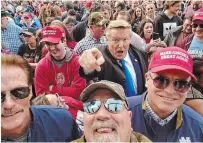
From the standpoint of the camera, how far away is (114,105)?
5.89ft

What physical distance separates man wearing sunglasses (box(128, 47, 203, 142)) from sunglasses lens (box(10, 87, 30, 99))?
0.63 meters

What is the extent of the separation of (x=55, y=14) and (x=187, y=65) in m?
5.84

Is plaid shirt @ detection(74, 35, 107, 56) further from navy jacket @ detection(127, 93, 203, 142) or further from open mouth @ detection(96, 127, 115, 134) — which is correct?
open mouth @ detection(96, 127, 115, 134)

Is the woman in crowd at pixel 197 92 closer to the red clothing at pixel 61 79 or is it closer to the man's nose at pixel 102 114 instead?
the man's nose at pixel 102 114

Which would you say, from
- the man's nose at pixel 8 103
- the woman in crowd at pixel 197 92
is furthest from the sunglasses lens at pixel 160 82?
the man's nose at pixel 8 103

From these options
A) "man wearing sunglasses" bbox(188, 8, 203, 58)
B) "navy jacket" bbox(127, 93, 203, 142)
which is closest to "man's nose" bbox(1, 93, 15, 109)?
"navy jacket" bbox(127, 93, 203, 142)

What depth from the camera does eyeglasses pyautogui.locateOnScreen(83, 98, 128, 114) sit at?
5.85 feet

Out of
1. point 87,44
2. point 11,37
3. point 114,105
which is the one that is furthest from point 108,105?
point 11,37

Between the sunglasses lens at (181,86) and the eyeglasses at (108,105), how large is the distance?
1.36 ft

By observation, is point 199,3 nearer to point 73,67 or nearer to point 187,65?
point 73,67

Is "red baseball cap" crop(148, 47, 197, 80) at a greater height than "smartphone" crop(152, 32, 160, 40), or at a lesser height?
lesser

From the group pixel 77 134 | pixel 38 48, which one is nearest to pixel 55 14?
pixel 38 48

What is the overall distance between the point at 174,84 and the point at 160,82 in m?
0.08

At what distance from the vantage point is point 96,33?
173 inches
